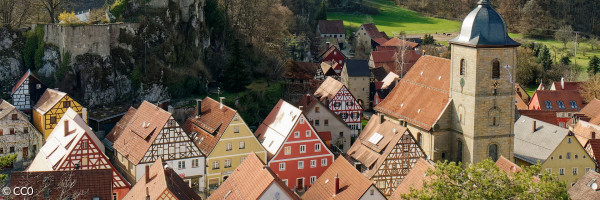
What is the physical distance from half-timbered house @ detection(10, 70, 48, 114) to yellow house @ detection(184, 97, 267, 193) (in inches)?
455

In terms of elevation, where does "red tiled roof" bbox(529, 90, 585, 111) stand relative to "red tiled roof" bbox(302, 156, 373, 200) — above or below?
above

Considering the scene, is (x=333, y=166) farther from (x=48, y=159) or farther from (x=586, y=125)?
(x=586, y=125)

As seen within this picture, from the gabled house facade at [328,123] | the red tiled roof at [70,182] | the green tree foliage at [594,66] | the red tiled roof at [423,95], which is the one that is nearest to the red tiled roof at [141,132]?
the red tiled roof at [70,182]

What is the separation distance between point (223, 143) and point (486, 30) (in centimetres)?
1494

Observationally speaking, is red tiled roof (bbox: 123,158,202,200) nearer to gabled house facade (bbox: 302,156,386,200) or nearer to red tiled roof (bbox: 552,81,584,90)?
gabled house facade (bbox: 302,156,386,200)

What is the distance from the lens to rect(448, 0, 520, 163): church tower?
150ft

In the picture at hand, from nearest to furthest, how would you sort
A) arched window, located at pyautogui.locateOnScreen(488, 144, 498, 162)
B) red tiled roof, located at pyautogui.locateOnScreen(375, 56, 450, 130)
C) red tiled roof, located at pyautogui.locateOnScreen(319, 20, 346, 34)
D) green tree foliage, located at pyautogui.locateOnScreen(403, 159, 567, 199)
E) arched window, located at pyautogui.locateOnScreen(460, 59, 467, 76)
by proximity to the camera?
green tree foliage, located at pyautogui.locateOnScreen(403, 159, 567, 199)
arched window, located at pyautogui.locateOnScreen(460, 59, 467, 76)
arched window, located at pyautogui.locateOnScreen(488, 144, 498, 162)
red tiled roof, located at pyautogui.locateOnScreen(375, 56, 450, 130)
red tiled roof, located at pyautogui.locateOnScreen(319, 20, 346, 34)

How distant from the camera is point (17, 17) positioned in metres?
59.0

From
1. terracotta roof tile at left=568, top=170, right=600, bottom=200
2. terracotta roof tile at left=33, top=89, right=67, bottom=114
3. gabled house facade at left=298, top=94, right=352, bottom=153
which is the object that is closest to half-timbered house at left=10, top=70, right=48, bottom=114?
terracotta roof tile at left=33, top=89, right=67, bottom=114

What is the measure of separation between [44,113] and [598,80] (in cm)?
4561

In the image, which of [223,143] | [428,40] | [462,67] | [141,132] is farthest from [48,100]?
[428,40]

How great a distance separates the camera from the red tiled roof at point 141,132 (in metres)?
43.9

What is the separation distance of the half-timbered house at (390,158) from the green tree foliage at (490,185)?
610 inches

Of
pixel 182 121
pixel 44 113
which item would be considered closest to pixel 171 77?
pixel 182 121
